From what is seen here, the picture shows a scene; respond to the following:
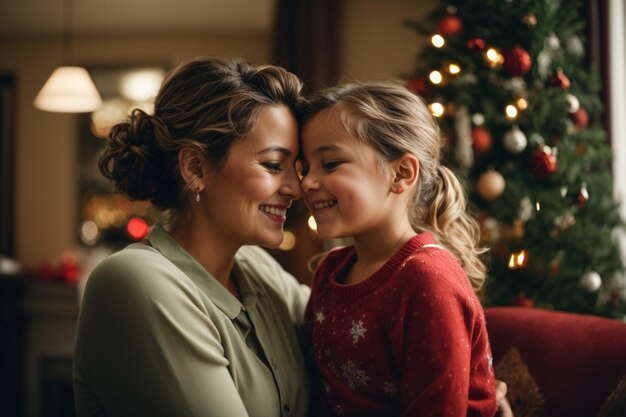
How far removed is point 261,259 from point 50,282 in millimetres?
3966

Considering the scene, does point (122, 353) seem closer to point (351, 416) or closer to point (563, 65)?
point (351, 416)

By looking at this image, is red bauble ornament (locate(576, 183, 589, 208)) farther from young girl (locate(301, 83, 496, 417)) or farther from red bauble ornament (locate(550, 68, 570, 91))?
young girl (locate(301, 83, 496, 417))

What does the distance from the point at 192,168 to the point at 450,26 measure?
1.41 metres

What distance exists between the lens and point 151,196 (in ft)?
5.44

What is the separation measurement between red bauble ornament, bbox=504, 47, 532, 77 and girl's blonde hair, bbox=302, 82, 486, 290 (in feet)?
2.84

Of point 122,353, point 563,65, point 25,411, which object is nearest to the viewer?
point 122,353

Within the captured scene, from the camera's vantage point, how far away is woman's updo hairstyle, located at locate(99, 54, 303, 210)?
152 cm

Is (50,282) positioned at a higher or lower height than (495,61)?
lower

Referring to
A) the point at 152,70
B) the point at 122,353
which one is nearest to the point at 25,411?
the point at 152,70

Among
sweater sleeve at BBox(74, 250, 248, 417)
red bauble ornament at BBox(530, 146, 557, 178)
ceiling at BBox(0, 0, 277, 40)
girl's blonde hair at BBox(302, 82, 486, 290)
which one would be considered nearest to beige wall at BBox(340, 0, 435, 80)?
ceiling at BBox(0, 0, 277, 40)

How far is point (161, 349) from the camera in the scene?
1.25m

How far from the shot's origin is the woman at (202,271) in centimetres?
126

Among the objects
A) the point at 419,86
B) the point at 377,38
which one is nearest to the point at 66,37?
the point at 377,38

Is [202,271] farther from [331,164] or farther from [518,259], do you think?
[518,259]
